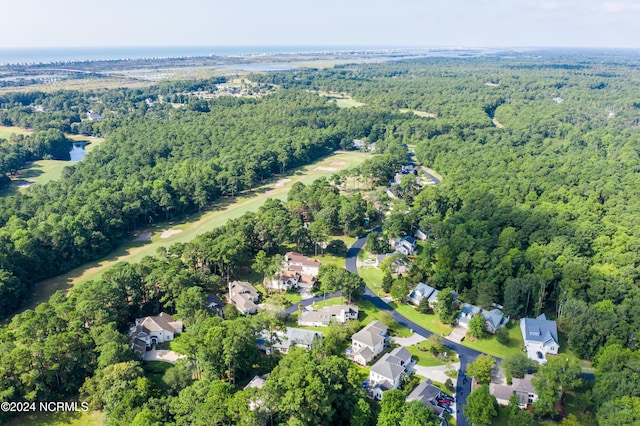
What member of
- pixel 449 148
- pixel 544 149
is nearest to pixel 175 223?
pixel 449 148

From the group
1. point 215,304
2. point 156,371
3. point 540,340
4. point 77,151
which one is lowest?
point 156,371

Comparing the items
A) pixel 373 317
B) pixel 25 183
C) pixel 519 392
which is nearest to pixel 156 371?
pixel 373 317

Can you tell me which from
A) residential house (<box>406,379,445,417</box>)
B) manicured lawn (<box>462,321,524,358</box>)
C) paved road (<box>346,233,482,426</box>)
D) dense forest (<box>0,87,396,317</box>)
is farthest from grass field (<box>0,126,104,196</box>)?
manicured lawn (<box>462,321,524,358</box>)

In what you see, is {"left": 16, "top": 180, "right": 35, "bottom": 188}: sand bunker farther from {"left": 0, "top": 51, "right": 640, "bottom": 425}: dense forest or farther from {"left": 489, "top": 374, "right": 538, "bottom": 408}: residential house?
{"left": 489, "top": 374, "right": 538, "bottom": 408}: residential house

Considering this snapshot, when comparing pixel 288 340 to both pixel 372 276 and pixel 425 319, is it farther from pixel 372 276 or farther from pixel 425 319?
pixel 372 276

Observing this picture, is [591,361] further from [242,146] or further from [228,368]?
[242,146]

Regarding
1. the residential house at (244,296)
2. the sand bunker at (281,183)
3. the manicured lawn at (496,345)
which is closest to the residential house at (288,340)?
the residential house at (244,296)
